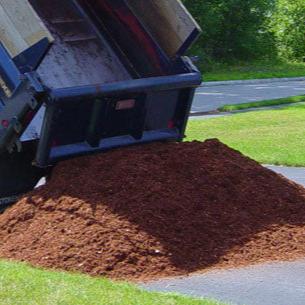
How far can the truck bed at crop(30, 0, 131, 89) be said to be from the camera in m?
8.54

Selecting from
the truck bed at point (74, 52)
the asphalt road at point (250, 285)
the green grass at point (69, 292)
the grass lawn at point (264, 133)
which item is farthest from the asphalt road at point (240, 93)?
the green grass at point (69, 292)

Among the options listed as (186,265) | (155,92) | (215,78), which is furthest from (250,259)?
(215,78)

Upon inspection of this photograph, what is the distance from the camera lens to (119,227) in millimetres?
6688

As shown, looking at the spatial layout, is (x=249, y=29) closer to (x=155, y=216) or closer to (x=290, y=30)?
(x=290, y=30)

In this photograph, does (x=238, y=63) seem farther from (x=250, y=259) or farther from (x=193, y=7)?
(x=250, y=259)

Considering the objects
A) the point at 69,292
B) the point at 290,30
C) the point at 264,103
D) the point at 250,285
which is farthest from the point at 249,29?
the point at 69,292

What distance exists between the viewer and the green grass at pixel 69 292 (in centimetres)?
550

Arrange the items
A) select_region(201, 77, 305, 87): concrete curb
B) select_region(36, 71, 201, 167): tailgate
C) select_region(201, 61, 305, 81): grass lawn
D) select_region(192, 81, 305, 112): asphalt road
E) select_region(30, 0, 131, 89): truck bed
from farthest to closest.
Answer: select_region(201, 61, 305, 81): grass lawn, select_region(201, 77, 305, 87): concrete curb, select_region(192, 81, 305, 112): asphalt road, select_region(30, 0, 131, 89): truck bed, select_region(36, 71, 201, 167): tailgate

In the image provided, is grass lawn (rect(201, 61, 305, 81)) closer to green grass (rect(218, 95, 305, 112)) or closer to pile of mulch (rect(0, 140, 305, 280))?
green grass (rect(218, 95, 305, 112))

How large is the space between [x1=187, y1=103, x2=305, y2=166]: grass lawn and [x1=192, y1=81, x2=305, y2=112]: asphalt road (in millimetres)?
2371

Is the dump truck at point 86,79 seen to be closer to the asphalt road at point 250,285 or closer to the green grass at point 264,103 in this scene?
the asphalt road at point 250,285

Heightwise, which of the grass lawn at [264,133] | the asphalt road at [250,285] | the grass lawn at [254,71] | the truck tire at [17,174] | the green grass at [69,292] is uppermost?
the green grass at [69,292]

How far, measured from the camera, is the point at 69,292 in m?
5.65

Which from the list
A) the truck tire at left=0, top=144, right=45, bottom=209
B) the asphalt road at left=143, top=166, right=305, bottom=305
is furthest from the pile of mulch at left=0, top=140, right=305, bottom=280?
the truck tire at left=0, top=144, right=45, bottom=209
